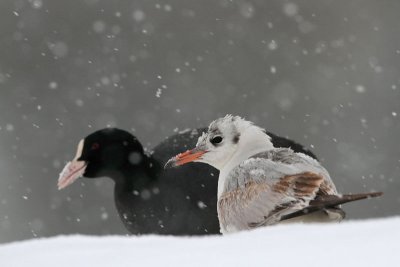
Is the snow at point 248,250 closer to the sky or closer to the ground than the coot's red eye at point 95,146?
closer to the sky

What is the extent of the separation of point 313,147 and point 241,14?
122 centimetres

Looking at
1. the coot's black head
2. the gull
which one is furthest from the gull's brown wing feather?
the coot's black head

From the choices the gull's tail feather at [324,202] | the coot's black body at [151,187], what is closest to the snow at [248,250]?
the gull's tail feather at [324,202]

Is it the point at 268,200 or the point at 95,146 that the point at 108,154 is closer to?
the point at 95,146

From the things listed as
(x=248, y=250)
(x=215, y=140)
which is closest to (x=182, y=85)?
(x=215, y=140)

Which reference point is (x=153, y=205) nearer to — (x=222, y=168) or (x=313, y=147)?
(x=222, y=168)

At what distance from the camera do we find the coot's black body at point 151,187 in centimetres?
326

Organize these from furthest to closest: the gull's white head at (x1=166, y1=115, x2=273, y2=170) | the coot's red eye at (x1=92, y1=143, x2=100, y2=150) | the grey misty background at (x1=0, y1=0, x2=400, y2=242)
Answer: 1. the grey misty background at (x1=0, y1=0, x2=400, y2=242)
2. the coot's red eye at (x1=92, y1=143, x2=100, y2=150)
3. the gull's white head at (x1=166, y1=115, x2=273, y2=170)

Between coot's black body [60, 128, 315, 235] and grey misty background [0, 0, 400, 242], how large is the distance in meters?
3.05

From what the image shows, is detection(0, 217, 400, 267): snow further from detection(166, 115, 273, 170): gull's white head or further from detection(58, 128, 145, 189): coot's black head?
detection(58, 128, 145, 189): coot's black head

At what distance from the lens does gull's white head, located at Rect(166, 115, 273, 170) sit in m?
2.24

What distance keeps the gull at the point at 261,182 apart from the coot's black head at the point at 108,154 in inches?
41.2

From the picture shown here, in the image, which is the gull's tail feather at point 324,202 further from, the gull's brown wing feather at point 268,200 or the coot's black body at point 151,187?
the coot's black body at point 151,187

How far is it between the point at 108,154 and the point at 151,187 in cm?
Answer: 21
